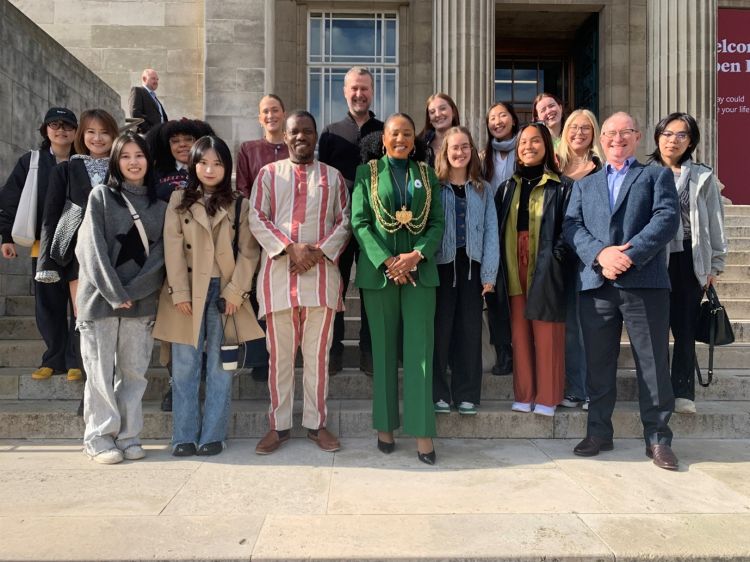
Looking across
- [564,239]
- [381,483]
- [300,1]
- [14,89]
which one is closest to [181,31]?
[300,1]

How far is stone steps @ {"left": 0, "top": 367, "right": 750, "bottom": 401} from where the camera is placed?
502cm

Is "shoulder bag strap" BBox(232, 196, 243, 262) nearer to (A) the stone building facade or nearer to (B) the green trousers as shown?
(B) the green trousers

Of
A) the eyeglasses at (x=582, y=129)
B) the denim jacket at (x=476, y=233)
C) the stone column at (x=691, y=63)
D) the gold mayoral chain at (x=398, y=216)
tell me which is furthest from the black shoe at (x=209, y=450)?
the stone column at (x=691, y=63)

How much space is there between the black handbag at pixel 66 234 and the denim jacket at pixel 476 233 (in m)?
2.67

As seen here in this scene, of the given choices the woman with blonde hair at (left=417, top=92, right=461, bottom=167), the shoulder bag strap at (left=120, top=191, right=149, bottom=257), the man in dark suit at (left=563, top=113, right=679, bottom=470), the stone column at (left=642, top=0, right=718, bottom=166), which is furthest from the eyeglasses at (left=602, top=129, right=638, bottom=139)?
the stone column at (left=642, top=0, right=718, bottom=166)

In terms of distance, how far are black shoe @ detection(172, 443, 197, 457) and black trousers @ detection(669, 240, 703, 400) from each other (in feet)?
12.0

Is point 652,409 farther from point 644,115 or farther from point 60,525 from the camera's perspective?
point 644,115

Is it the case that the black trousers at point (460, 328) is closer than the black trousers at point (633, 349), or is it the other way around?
the black trousers at point (633, 349)

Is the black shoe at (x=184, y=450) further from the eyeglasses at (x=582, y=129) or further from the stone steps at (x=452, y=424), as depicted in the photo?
the eyeglasses at (x=582, y=129)

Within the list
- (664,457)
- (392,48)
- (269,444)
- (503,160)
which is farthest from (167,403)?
(392,48)

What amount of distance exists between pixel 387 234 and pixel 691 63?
8764mm

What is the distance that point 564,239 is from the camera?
4484 mm

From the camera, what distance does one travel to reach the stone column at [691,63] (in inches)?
407

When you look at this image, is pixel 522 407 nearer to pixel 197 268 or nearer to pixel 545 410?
pixel 545 410
